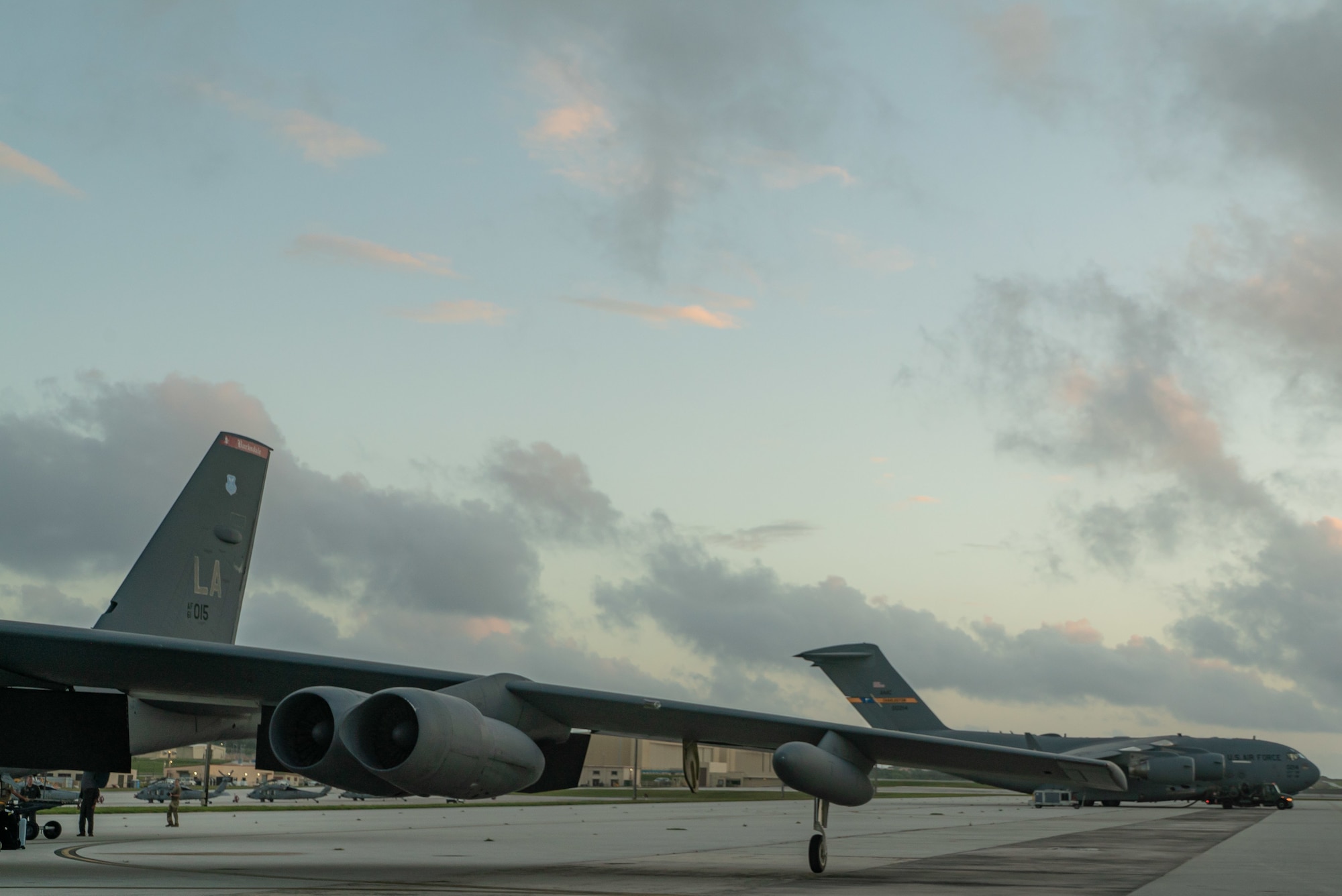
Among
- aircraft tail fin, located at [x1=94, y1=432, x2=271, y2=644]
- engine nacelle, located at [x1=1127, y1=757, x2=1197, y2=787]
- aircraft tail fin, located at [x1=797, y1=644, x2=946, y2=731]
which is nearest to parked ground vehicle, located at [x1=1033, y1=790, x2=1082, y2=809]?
aircraft tail fin, located at [x1=797, y1=644, x2=946, y2=731]

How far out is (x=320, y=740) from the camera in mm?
11125

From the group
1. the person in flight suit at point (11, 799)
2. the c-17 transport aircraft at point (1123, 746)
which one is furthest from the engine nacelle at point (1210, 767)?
the person in flight suit at point (11, 799)

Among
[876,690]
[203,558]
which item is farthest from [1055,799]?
[203,558]

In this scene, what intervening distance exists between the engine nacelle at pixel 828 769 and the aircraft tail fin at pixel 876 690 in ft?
102

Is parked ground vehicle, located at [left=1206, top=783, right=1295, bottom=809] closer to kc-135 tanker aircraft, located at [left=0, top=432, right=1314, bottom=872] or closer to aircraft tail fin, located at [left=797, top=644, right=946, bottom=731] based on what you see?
aircraft tail fin, located at [left=797, top=644, right=946, bottom=731]

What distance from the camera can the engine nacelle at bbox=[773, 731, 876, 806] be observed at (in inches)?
493

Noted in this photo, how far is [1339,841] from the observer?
80.2ft

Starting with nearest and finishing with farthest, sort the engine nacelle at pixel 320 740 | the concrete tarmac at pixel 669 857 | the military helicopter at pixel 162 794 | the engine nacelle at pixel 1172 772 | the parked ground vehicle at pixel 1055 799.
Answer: the engine nacelle at pixel 320 740, the concrete tarmac at pixel 669 857, the engine nacelle at pixel 1172 772, the parked ground vehicle at pixel 1055 799, the military helicopter at pixel 162 794

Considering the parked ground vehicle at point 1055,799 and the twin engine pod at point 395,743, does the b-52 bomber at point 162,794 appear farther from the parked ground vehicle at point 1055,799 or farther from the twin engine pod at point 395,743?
the twin engine pod at point 395,743

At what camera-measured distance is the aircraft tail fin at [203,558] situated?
14039 mm

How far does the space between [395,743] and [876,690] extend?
35706mm

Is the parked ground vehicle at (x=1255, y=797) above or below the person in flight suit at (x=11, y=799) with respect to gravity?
below

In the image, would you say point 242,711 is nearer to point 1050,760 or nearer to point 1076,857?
point 1050,760

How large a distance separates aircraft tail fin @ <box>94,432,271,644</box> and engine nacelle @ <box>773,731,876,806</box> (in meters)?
7.04
